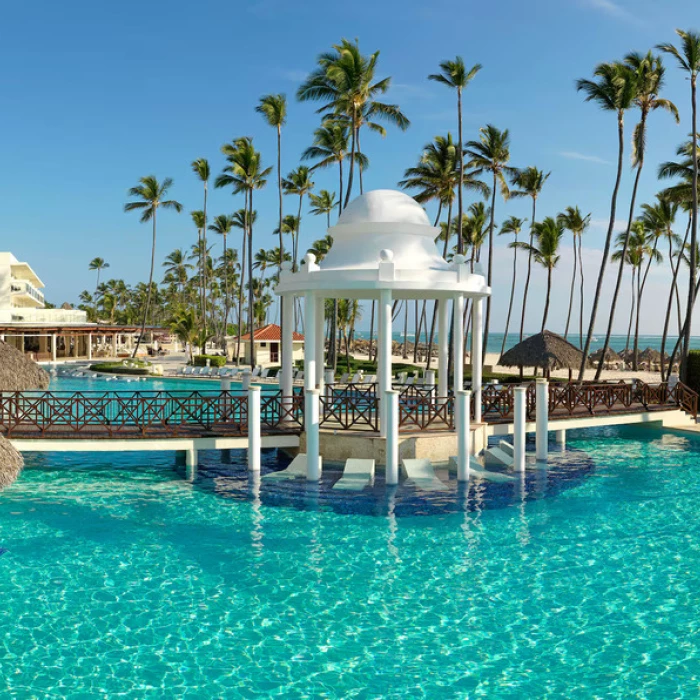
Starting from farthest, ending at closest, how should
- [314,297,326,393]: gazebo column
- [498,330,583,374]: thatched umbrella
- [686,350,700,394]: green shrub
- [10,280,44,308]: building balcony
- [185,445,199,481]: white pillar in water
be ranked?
[10,280,44,308]: building balcony
[686,350,700,394]: green shrub
[498,330,583,374]: thatched umbrella
[314,297,326,393]: gazebo column
[185,445,199,481]: white pillar in water

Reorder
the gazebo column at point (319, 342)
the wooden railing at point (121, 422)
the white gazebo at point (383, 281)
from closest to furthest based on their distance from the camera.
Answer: the white gazebo at point (383, 281) < the wooden railing at point (121, 422) < the gazebo column at point (319, 342)

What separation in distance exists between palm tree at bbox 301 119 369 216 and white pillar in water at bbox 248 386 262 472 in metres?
24.9

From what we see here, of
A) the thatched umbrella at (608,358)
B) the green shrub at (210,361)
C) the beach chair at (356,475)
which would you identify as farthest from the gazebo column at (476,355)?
the thatched umbrella at (608,358)

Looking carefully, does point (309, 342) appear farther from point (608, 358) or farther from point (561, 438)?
point (608, 358)

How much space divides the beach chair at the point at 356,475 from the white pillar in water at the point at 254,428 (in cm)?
241

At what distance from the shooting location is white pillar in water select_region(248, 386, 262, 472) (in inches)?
667

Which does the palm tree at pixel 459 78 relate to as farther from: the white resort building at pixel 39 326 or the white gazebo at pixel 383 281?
the white resort building at pixel 39 326

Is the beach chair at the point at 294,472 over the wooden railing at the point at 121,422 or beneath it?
beneath

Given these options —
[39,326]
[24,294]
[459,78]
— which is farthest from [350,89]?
[24,294]

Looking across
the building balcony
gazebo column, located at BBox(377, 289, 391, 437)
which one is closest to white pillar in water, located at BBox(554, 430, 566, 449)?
gazebo column, located at BBox(377, 289, 391, 437)

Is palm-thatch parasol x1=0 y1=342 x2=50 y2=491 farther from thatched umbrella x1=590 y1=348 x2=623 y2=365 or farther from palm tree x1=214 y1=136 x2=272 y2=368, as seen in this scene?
thatched umbrella x1=590 y1=348 x2=623 y2=365

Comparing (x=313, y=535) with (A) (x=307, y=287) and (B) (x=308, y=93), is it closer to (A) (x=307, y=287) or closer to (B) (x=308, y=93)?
(A) (x=307, y=287)

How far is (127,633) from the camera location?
859 cm

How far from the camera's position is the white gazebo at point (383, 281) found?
16.9 m
